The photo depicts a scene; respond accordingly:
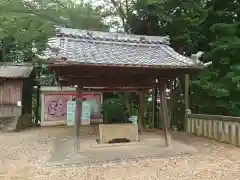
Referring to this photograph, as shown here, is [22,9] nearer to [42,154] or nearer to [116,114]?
[42,154]

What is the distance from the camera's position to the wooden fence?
8294 millimetres

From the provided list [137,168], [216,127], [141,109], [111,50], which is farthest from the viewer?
[141,109]

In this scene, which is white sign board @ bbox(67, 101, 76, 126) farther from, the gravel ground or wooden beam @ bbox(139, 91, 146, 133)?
the gravel ground

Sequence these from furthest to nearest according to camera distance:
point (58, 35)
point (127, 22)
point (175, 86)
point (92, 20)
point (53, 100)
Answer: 1. point (53, 100)
2. point (175, 86)
3. point (127, 22)
4. point (92, 20)
5. point (58, 35)

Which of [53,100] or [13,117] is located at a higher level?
[53,100]

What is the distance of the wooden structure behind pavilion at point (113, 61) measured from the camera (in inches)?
243

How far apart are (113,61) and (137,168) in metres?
2.61

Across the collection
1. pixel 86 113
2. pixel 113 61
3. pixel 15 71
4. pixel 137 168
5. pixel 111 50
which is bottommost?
pixel 137 168

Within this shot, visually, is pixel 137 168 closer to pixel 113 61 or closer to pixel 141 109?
pixel 113 61

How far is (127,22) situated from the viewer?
12.0m

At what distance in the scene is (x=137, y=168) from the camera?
19.0 ft

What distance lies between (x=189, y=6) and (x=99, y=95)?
296 inches

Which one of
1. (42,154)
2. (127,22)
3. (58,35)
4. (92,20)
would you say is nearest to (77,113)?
(42,154)


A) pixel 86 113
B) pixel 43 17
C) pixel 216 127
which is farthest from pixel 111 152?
pixel 86 113
